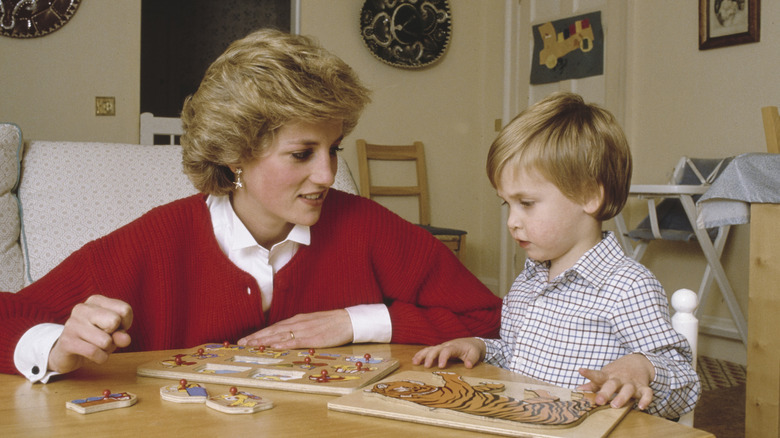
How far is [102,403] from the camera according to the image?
0.74 meters

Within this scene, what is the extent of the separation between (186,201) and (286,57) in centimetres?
32

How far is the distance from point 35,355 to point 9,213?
1162mm

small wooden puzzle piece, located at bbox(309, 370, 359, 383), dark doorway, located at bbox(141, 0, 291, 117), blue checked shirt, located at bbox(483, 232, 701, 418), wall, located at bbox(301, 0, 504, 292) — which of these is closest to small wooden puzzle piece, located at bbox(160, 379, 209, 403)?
small wooden puzzle piece, located at bbox(309, 370, 359, 383)

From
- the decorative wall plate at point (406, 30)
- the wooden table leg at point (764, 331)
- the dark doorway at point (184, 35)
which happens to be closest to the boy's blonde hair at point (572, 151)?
the wooden table leg at point (764, 331)

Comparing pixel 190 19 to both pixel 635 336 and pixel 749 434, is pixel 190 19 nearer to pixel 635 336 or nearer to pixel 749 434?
pixel 749 434

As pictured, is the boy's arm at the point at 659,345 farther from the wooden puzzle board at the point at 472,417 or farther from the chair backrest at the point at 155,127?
the chair backrest at the point at 155,127

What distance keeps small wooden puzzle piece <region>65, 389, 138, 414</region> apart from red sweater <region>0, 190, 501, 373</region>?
250 mm

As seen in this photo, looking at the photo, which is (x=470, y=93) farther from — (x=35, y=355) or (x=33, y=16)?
(x=35, y=355)

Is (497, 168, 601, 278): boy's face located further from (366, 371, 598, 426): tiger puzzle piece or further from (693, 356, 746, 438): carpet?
(693, 356, 746, 438): carpet

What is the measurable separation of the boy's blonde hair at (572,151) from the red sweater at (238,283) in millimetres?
286

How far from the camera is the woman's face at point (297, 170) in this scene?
1.21m

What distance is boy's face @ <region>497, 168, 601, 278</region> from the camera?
111 centimetres

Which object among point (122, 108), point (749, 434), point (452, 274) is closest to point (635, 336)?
point (452, 274)

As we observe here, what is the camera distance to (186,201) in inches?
50.4
